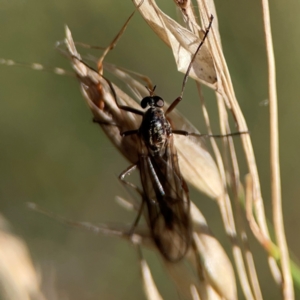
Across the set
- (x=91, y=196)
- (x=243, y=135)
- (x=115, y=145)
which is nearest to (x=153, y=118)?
(x=115, y=145)

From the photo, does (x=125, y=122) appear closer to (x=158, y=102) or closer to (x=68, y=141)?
(x=158, y=102)

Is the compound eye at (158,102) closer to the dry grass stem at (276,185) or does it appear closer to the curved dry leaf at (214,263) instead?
the curved dry leaf at (214,263)

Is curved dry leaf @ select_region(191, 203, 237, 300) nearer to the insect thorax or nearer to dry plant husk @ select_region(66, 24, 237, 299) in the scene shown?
dry plant husk @ select_region(66, 24, 237, 299)

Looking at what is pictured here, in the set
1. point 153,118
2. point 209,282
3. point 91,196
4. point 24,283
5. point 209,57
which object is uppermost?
point 209,57

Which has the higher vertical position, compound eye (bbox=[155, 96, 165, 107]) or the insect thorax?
compound eye (bbox=[155, 96, 165, 107])

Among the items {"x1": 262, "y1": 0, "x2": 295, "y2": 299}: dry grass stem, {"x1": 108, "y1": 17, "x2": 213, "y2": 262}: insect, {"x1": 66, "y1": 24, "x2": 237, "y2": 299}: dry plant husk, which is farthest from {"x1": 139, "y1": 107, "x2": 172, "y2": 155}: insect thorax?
{"x1": 262, "y1": 0, "x2": 295, "y2": 299}: dry grass stem

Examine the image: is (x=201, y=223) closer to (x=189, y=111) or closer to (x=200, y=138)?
(x=200, y=138)

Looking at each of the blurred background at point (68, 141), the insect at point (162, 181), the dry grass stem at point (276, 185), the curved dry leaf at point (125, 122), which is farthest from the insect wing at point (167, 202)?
the blurred background at point (68, 141)
